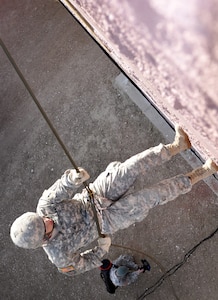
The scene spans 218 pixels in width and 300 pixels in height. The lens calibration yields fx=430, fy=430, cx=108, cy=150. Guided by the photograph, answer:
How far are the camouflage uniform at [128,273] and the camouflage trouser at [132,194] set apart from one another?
0.92 metres

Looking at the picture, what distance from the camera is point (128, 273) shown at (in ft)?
12.6

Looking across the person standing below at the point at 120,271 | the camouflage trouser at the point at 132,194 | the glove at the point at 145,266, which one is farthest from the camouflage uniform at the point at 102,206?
Result: the glove at the point at 145,266

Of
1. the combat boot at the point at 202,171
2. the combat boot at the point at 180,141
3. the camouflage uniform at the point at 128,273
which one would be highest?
the combat boot at the point at 180,141

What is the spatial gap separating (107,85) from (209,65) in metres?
3.29

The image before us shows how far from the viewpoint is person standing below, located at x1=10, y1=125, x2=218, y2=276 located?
2.82 metres

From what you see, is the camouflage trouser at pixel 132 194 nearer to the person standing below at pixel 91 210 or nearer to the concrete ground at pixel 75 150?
the person standing below at pixel 91 210

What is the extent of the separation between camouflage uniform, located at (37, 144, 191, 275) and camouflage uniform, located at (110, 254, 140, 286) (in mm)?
809

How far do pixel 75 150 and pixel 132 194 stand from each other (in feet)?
5.31

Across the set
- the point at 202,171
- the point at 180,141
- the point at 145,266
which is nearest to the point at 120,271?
the point at 145,266

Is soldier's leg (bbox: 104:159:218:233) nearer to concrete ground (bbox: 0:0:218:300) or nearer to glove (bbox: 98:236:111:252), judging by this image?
glove (bbox: 98:236:111:252)

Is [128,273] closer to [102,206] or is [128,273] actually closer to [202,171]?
[102,206]

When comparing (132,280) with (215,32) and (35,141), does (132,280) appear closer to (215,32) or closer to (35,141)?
(35,141)

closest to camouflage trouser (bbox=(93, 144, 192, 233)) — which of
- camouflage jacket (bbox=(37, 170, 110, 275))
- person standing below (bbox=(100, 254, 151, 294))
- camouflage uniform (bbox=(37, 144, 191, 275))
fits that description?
camouflage uniform (bbox=(37, 144, 191, 275))

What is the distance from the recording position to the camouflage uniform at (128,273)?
382 cm
